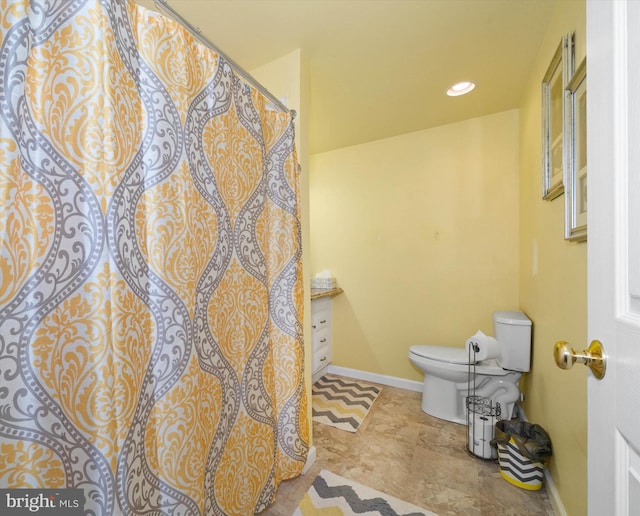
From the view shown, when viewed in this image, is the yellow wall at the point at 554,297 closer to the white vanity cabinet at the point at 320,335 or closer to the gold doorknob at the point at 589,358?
the gold doorknob at the point at 589,358

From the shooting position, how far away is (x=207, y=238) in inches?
35.9

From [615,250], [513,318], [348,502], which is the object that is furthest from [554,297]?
[348,502]

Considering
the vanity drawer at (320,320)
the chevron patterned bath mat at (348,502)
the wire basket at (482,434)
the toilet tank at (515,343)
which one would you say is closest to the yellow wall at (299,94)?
the chevron patterned bath mat at (348,502)

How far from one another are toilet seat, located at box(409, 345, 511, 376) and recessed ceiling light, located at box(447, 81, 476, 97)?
1.82 meters

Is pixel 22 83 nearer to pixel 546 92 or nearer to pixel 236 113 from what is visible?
pixel 236 113

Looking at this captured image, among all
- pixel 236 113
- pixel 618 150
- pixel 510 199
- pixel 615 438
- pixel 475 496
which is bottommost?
pixel 475 496

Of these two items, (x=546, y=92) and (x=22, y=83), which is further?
(x=546, y=92)

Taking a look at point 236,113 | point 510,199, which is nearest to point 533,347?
point 510,199

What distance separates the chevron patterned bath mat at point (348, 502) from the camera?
1186 millimetres

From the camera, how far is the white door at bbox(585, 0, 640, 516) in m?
0.40

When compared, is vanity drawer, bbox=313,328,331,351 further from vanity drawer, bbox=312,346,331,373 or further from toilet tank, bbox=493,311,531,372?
toilet tank, bbox=493,311,531,372

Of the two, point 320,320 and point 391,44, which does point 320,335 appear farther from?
point 391,44

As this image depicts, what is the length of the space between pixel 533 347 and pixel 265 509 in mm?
1706

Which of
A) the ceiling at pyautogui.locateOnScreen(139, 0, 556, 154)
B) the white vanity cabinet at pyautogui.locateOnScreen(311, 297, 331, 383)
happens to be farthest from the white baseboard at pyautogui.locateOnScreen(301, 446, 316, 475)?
the ceiling at pyautogui.locateOnScreen(139, 0, 556, 154)
